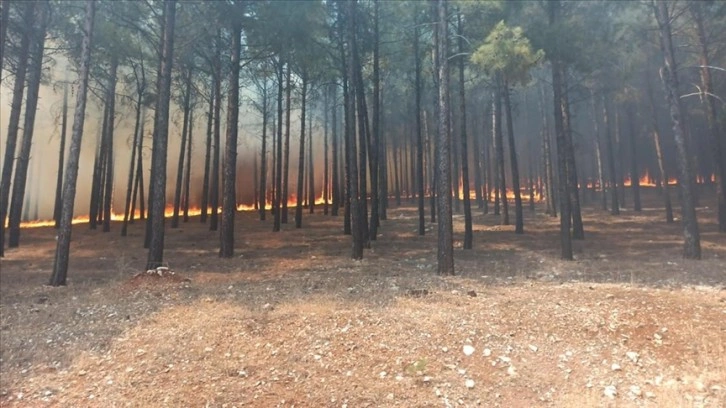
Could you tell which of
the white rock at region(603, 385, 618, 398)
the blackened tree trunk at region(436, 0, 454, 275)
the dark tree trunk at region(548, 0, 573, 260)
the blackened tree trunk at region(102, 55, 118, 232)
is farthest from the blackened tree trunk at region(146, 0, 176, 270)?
the dark tree trunk at region(548, 0, 573, 260)

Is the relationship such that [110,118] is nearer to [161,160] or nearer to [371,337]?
[161,160]

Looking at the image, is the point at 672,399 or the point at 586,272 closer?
the point at 672,399

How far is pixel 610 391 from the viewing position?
5.35 meters

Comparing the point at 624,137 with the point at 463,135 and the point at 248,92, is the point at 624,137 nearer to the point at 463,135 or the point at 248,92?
the point at 463,135

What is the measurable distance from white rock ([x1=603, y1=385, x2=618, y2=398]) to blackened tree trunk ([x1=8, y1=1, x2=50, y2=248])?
60.6ft

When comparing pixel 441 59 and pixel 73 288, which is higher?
pixel 441 59

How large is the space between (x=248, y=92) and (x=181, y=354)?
2446 cm

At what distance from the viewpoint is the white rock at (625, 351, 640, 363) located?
6.02 meters

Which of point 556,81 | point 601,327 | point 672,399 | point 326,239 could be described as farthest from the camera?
point 326,239

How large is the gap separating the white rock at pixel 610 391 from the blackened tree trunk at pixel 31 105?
18.5 meters

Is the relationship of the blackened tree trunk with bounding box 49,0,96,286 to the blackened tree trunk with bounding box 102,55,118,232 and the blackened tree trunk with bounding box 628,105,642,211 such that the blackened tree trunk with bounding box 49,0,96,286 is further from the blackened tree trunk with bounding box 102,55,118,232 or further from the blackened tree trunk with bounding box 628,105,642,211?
the blackened tree trunk with bounding box 628,105,642,211

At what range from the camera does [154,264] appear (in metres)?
12.0

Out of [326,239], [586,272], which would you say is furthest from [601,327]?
[326,239]

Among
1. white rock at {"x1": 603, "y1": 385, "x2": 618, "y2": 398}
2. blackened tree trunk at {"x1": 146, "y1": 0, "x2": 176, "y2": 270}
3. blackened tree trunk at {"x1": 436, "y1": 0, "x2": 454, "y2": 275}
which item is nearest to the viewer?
white rock at {"x1": 603, "y1": 385, "x2": 618, "y2": 398}
